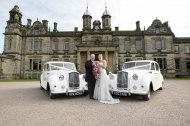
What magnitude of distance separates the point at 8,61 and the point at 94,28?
19041 mm

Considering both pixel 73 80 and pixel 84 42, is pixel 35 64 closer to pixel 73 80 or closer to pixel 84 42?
pixel 84 42

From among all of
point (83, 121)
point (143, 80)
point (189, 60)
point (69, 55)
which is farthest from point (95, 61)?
point (189, 60)

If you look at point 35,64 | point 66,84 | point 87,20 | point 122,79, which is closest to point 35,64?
point 35,64

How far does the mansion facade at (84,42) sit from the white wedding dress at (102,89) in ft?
81.9

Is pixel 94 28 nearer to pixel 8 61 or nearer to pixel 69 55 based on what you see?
pixel 69 55

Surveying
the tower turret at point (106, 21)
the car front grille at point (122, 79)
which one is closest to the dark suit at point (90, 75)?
the car front grille at point (122, 79)

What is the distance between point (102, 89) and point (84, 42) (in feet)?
85.1

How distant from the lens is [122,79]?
7746mm

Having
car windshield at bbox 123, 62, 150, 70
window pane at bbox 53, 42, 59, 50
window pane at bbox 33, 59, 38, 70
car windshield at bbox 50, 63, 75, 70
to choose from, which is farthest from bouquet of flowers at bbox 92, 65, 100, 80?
window pane at bbox 33, 59, 38, 70

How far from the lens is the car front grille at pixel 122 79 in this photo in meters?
7.62

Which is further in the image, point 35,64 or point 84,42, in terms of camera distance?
point 35,64

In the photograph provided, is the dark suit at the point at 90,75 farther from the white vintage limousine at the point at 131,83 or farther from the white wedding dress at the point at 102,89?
the white vintage limousine at the point at 131,83

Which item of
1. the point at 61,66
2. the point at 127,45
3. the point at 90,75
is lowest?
the point at 90,75

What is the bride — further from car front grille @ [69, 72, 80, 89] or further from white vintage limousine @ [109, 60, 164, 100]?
car front grille @ [69, 72, 80, 89]
